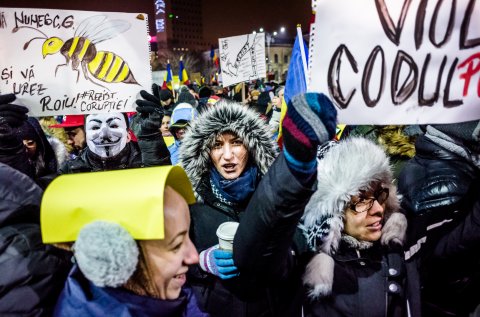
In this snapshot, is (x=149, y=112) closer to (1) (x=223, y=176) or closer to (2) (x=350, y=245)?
(1) (x=223, y=176)

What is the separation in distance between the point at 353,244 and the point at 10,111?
232 centimetres

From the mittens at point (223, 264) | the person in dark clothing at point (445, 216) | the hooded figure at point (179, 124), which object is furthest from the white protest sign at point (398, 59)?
the hooded figure at point (179, 124)

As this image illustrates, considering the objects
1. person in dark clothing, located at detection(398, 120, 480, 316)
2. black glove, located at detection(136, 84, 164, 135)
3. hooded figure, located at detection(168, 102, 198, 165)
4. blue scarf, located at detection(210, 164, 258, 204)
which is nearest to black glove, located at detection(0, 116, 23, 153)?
black glove, located at detection(136, 84, 164, 135)

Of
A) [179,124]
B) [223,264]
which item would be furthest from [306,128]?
[179,124]

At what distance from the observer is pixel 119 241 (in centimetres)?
108

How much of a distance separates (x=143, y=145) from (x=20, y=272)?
6.62ft

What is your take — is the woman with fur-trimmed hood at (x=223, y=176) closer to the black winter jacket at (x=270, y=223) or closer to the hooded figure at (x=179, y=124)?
the black winter jacket at (x=270, y=223)

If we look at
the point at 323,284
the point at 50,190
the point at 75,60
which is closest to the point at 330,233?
the point at 323,284

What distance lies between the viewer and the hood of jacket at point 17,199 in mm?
1227

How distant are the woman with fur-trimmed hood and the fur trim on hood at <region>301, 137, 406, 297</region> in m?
0.36

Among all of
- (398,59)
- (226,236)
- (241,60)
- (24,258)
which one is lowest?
(226,236)

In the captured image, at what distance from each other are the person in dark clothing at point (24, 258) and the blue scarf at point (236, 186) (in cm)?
106

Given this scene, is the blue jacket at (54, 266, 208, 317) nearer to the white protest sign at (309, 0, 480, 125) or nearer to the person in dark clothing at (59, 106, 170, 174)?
the white protest sign at (309, 0, 480, 125)

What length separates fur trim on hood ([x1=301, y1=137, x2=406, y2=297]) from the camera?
6.12ft
